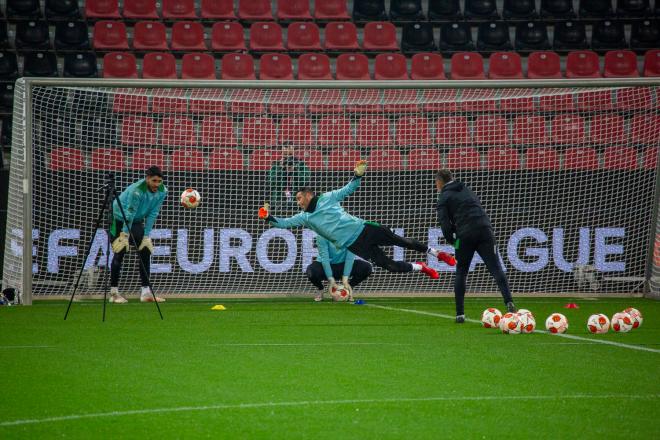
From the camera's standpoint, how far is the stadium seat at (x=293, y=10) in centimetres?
2002

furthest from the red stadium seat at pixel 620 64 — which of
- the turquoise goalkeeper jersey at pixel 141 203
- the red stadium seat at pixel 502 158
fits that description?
the turquoise goalkeeper jersey at pixel 141 203

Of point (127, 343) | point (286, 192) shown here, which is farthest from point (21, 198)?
point (127, 343)

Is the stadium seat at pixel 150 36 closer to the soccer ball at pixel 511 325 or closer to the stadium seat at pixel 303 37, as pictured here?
the stadium seat at pixel 303 37

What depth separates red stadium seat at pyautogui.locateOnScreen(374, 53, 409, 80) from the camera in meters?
18.9

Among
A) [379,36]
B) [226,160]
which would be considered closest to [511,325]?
[226,160]

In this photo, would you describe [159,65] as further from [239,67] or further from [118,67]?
[239,67]

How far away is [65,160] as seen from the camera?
14578mm

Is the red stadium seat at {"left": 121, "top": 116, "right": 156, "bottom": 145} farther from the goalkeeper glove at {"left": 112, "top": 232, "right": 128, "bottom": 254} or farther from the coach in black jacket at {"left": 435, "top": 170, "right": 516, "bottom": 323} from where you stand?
the coach in black jacket at {"left": 435, "top": 170, "right": 516, "bottom": 323}

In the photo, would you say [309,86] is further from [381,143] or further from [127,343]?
[127,343]

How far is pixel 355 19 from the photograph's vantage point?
2022cm

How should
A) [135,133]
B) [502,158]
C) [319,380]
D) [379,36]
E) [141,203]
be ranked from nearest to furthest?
[319,380]
[141,203]
[135,133]
[502,158]
[379,36]

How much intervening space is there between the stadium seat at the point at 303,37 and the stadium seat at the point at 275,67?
798mm

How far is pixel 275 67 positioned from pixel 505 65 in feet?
15.0

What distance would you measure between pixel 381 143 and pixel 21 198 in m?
5.60
